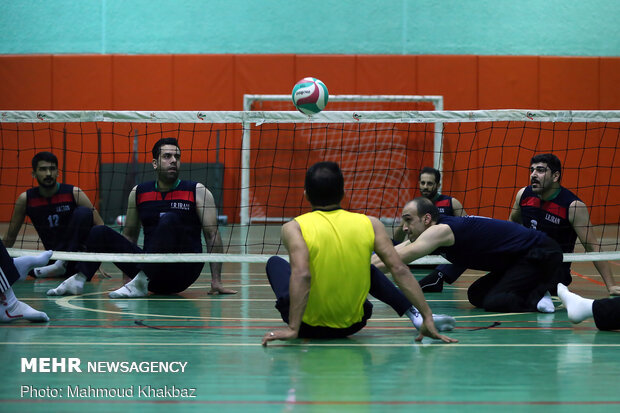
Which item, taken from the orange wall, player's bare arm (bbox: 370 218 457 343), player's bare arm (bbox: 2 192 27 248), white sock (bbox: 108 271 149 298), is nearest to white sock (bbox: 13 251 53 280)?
white sock (bbox: 108 271 149 298)

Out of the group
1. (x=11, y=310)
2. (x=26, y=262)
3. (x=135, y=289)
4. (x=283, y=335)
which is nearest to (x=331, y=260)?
(x=283, y=335)

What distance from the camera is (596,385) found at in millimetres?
4234

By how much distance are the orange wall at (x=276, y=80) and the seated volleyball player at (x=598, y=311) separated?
12.0 m

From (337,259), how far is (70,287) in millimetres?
3590

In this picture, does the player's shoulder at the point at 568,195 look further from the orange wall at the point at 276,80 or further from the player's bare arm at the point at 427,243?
the orange wall at the point at 276,80

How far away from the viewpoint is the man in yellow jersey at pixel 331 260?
4.95 meters

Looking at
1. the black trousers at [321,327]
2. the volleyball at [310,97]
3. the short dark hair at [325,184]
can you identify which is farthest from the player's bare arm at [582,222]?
the short dark hair at [325,184]

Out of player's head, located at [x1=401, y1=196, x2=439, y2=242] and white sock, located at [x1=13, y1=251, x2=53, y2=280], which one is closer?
player's head, located at [x1=401, y1=196, x2=439, y2=242]

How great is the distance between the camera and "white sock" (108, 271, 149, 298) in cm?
743

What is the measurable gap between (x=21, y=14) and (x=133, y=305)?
12.7 m

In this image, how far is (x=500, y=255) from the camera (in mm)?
6762

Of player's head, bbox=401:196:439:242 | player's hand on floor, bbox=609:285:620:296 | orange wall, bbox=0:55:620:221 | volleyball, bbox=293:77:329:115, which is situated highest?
orange wall, bbox=0:55:620:221

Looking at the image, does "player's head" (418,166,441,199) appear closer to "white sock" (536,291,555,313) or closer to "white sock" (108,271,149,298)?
"white sock" (536,291,555,313)

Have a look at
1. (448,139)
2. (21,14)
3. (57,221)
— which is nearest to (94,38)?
(21,14)
